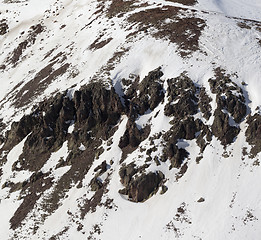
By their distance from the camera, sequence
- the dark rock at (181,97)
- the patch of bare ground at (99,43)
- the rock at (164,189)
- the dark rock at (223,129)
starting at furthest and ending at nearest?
1. the patch of bare ground at (99,43)
2. the dark rock at (181,97)
3. the dark rock at (223,129)
4. the rock at (164,189)

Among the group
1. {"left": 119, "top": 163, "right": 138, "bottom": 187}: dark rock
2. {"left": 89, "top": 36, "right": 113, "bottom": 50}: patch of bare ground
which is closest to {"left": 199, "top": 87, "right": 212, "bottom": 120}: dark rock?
{"left": 119, "top": 163, "right": 138, "bottom": 187}: dark rock

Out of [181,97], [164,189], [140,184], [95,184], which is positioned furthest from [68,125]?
[164,189]

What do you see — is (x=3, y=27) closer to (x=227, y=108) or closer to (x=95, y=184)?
(x=95, y=184)

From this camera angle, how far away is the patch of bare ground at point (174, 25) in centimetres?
3384

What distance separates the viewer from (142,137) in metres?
26.9

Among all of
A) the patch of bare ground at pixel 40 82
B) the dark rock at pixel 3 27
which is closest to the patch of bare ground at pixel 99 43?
the patch of bare ground at pixel 40 82

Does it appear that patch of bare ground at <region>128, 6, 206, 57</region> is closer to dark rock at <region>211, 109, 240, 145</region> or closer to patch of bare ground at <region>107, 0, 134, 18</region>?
patch of bare ground at <region>107, 0, 134, 18</region>

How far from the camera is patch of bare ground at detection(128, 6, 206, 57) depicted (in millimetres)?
33844

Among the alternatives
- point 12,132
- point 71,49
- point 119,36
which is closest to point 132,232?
point 12,132

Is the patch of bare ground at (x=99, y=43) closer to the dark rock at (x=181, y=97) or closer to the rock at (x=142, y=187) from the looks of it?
the dark rock at (x=181, y=97)

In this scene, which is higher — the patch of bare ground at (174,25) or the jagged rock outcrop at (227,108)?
the patch of bare ground at (174,25)

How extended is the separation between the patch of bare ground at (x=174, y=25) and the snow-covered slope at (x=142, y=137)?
0.82 ft

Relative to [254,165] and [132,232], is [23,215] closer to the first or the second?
[132,232]

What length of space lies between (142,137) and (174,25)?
19.1 metres
